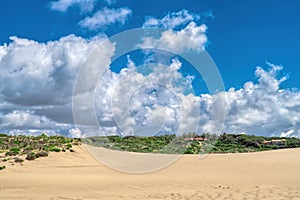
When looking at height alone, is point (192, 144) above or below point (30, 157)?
above

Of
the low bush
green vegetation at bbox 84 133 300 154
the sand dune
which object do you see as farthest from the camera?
green vegetation at bbox 84 133 300 154

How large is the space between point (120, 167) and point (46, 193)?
14105mm

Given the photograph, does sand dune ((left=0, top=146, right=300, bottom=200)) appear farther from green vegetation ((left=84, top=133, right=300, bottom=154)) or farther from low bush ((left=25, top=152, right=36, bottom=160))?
green vegetation ((left=84, top=133, right=300, bottom=154))

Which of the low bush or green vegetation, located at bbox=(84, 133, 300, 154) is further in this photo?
green vegetation, located at bbox=(84, 133, 300, 154)

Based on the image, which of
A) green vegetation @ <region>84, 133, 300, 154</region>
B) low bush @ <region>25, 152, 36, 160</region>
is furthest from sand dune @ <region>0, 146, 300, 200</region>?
green vegetation @ <region>84, 133, 300, 154</region>

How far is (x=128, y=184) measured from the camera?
1750cm

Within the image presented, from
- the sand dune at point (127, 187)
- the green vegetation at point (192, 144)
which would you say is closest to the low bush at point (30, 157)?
the sand dune at point (127, 187)

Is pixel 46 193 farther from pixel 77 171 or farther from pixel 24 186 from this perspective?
pixel 77 171

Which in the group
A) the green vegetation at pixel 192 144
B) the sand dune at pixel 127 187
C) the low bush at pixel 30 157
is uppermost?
the green vegetation at pixel 192 144

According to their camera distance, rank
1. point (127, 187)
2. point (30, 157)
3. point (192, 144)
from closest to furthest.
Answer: point (127, 187)
point (30, 157)
point (192, 144)

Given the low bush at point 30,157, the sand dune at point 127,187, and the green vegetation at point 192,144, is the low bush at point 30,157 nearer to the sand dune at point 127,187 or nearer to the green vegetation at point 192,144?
the sand dune at point 127,187

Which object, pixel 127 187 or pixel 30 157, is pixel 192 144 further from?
pixel 127 187

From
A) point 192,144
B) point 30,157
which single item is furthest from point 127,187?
point 192,144

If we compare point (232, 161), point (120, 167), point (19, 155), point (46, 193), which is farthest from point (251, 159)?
point (46, 193)
